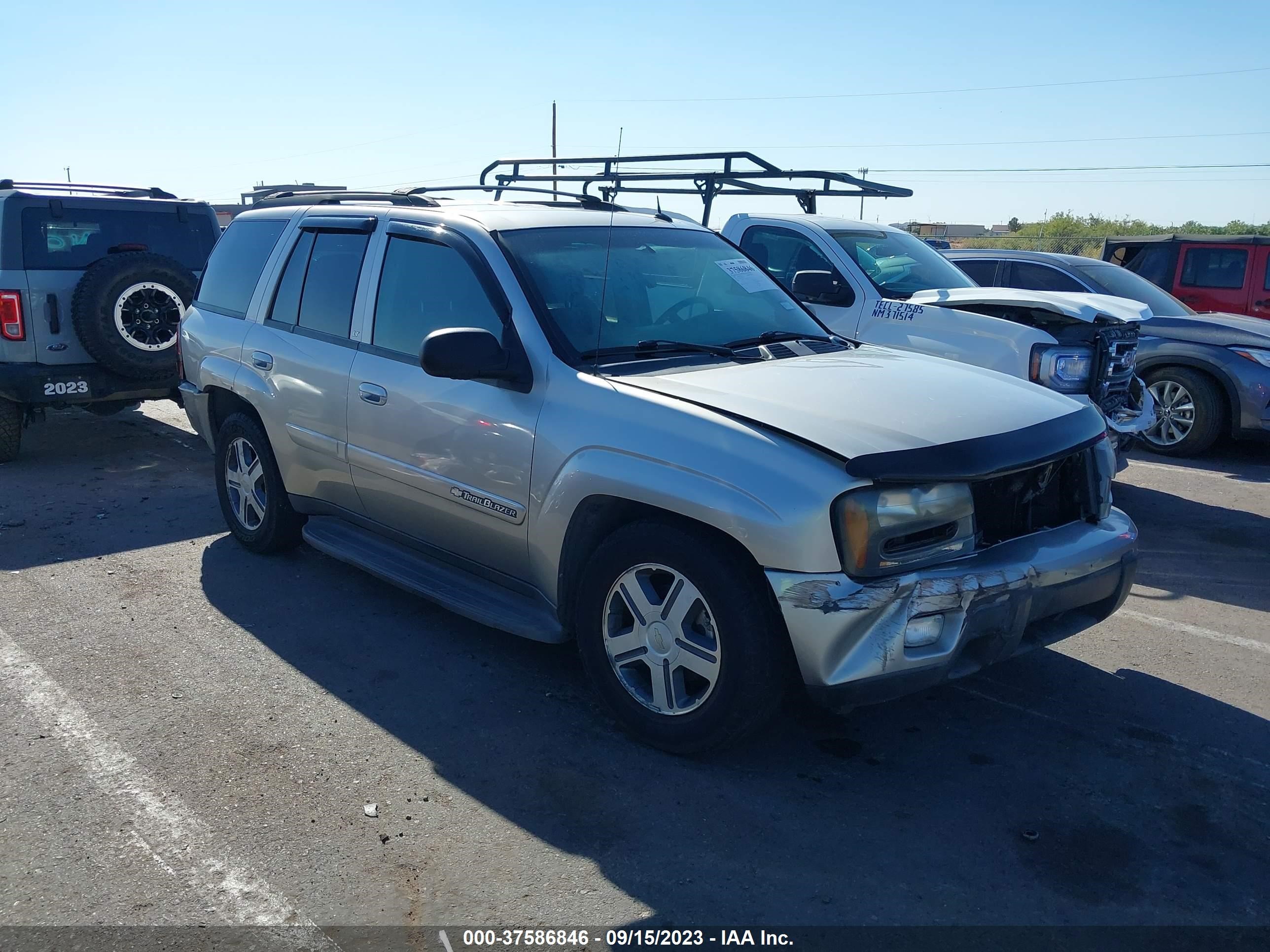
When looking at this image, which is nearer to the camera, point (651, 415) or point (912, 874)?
point (912, 874)

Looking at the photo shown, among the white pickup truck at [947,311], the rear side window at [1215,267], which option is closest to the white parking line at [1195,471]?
the white pickup truck at [947,311]

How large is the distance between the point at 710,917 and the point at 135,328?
6812mm

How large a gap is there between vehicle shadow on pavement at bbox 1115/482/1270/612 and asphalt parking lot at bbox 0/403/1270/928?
228mm

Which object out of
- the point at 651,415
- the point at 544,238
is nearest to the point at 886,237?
the point at 544,238

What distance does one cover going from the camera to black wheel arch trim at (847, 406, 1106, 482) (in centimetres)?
315

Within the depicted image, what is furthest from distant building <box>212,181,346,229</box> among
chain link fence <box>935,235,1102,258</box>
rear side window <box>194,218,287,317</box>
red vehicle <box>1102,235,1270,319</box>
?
chain link fence <box>935,235,1102,258</box>

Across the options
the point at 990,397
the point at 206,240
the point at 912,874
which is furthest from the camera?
the point at 206,240

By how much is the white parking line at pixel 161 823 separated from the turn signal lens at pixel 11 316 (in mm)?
4278

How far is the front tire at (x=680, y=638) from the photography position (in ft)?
10.8

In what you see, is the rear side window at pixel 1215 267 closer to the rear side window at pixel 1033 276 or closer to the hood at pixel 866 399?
the rear side window at pixel 1033 276

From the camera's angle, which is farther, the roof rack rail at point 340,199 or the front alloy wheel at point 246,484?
the front alloy wheel at point 246,484

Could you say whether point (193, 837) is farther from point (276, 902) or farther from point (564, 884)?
point (564, 884)

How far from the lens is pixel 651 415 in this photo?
3543 mm

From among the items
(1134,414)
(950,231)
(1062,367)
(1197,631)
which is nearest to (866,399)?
(1197,631)
